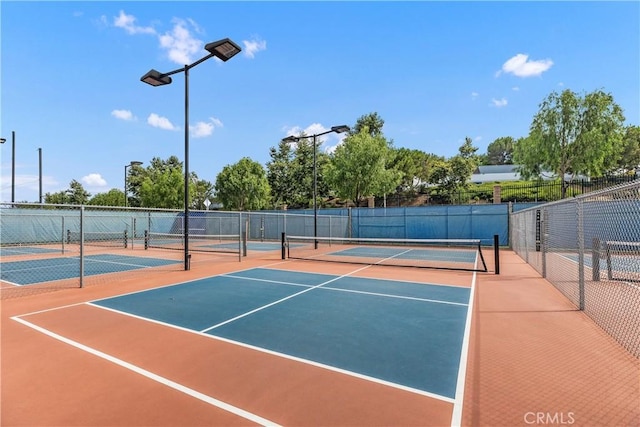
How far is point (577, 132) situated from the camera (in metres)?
22.7

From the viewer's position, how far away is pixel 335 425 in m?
2.65

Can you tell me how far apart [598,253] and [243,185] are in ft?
105

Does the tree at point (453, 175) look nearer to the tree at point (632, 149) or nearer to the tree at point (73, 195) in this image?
the tree at point (632, 149)

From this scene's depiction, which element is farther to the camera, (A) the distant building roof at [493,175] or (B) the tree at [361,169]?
(A) the distant building roof at [493,175]

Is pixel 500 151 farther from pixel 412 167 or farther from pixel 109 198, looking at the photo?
pixel 109 198

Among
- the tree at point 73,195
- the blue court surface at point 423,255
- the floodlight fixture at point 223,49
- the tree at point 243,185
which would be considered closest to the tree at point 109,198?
the tree at point 73,195

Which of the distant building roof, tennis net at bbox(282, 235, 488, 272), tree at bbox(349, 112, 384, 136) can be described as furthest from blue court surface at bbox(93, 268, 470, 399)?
the distant building roof

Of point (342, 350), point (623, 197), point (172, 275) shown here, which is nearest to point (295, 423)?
point (342, 350)

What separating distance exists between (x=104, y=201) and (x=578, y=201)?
63.9m

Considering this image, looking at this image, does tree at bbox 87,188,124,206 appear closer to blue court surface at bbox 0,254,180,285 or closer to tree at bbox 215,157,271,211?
tree at bbox 215,157,271,211

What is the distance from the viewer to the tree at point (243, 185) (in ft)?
117

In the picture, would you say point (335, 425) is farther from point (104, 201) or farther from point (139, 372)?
point (104, 201)

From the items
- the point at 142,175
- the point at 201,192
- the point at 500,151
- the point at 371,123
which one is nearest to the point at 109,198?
the point at 142,175

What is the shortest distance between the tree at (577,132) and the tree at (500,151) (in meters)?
94.0
